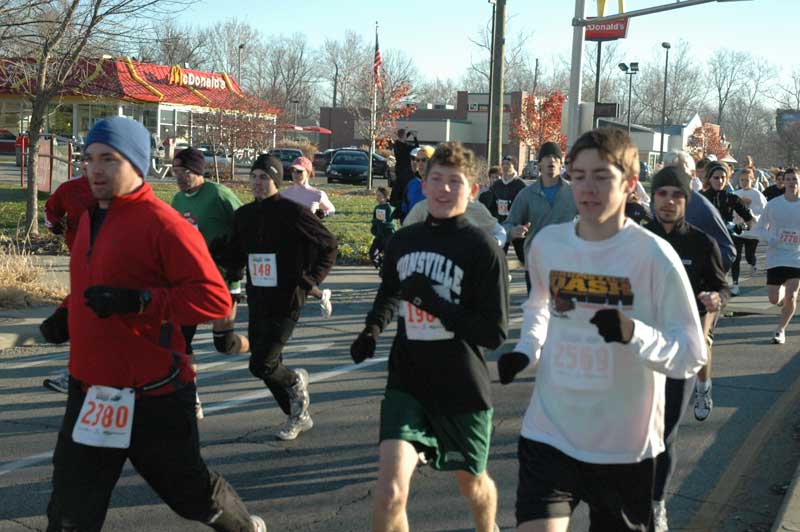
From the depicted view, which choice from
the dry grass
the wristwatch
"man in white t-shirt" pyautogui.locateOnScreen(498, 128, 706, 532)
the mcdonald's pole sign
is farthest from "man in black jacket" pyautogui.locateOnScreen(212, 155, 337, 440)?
the mcdonald's pole sign

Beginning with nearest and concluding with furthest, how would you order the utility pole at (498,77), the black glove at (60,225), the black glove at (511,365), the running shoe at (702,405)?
the black glove at (511,365), the running shoe at (702,405), the black glove at (60,225), the utility pole at (498,77)

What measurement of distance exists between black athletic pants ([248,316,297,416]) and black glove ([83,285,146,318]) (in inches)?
116

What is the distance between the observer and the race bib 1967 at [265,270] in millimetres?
6359

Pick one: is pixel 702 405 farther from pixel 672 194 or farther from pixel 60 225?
pixel 60 225

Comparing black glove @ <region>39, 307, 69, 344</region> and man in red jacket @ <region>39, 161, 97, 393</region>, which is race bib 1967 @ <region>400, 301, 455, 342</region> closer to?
black glove @ <region>39, 307, 69, 344</region>

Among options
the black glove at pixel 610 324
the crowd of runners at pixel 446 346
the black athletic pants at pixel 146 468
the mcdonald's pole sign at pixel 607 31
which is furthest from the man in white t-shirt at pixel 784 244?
the mcdonald's pole sign at pixel 607 31

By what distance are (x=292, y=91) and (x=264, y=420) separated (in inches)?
3750

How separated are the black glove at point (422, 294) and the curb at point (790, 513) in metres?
2.24

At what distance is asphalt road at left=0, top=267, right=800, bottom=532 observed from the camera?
17.2 ft

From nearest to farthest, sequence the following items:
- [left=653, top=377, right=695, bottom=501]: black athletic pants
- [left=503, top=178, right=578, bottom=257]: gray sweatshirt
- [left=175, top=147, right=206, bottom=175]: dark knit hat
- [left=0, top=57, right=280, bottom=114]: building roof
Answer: [left=653, top=377, right=695, bottom=501]: black athletic pants → [left=175, top=147, right=206, bottom=175]: dark knit hat → [left=503, top=178, right=578, bottom=257]: gray sweatshirt → [left=0, top=57, right=280, bottom=114]: building roof

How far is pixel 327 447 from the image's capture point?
6492 mm

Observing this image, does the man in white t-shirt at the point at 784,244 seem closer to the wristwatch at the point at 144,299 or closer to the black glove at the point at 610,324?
the black glove at the point at 610,324

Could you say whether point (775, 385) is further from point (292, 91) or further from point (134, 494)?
point (292, 91)

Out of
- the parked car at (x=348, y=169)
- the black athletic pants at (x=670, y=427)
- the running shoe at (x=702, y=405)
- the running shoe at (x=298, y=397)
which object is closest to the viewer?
the black athletic pants at (x=670, y=427)
